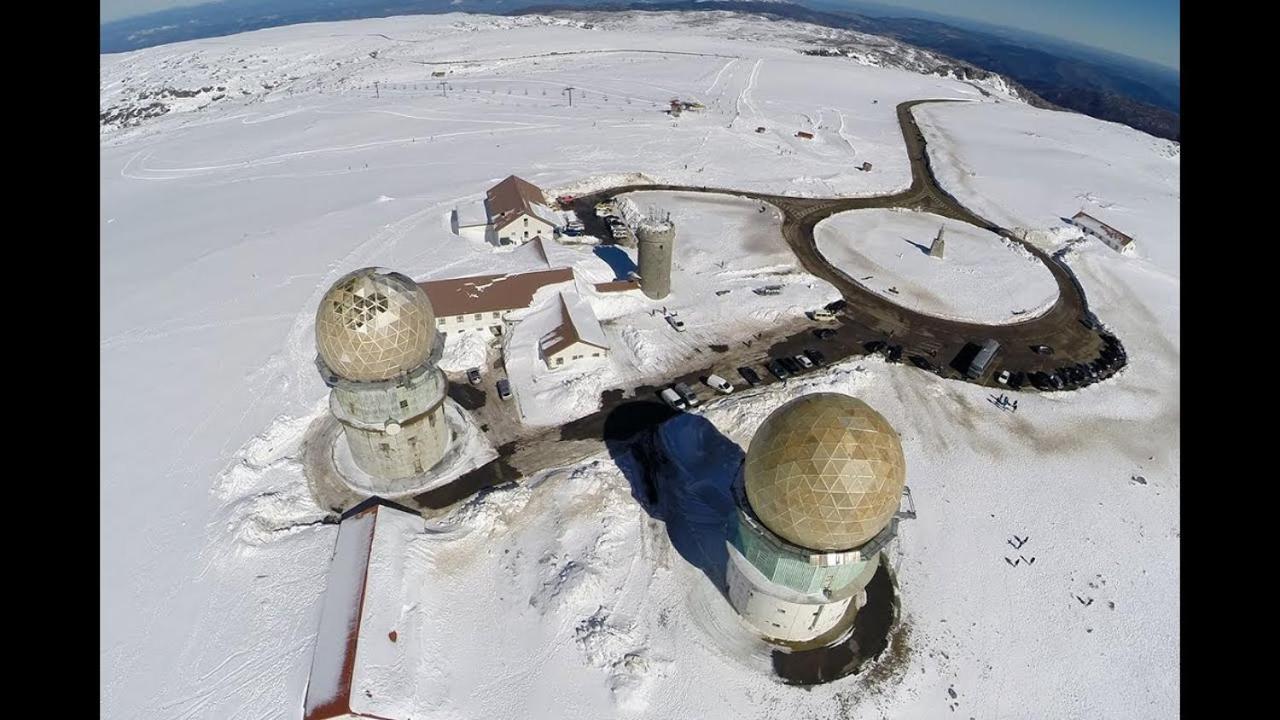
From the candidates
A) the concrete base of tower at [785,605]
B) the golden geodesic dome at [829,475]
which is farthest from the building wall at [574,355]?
the golden geodesic dome at [829,475]

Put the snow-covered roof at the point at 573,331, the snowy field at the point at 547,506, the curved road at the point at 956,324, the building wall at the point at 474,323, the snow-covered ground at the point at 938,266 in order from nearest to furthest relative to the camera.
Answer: the snowy field at the point at 547,506
the snow-covered roof at the point at 573,331
the building wall at the point at 474,323
the curved road at the point at 956,324
the snow-covered ground at the point at 938,266

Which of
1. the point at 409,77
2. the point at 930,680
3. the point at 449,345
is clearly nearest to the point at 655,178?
the point at 449,345

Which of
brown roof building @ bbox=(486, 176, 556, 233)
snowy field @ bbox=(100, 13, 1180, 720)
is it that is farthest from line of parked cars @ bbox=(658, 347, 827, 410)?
brown roof building @ bbox=(486, 176, 556, 233)

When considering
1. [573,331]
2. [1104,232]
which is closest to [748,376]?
[573,331]

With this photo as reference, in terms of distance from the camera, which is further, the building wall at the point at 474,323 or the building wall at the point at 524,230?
the building wall at the point at 524,230

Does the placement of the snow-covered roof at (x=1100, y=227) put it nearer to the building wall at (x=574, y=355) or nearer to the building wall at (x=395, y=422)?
the building wall at (x=574, y=355)

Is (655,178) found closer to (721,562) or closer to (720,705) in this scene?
(721,562)
